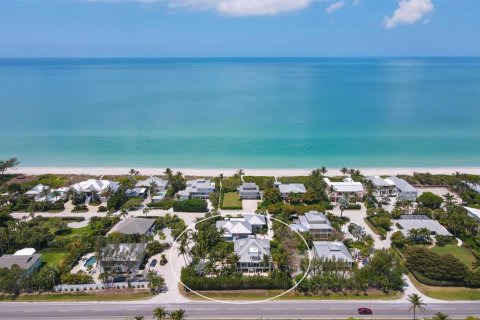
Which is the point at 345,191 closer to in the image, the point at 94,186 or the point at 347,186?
the point at 347,186

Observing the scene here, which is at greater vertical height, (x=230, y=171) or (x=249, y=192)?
(x=230, y=171)

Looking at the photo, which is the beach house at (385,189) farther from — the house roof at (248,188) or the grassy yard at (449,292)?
the grassy yard at (449,292)

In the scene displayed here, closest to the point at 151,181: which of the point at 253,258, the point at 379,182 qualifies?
the point at 253,258

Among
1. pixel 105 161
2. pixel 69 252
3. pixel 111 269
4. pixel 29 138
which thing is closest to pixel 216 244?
pixel 111 269

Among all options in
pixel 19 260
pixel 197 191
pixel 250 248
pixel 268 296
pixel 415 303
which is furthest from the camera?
pixel 197 191

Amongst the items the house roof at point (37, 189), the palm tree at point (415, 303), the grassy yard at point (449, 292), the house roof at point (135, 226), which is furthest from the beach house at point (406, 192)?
the house roof at point (37, 189)

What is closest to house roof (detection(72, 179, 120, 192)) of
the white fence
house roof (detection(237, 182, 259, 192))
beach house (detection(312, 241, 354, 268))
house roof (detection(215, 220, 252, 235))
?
house roof (detection(237, 182, 259, 192))
